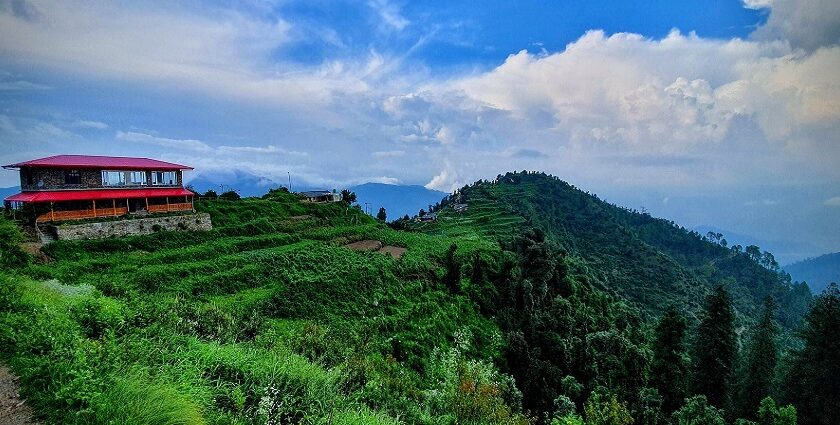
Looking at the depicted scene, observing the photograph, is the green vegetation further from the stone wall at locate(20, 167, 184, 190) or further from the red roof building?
the stone wall at locate(20, 167, 184, 190)

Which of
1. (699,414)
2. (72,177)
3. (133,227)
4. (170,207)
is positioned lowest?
(699,414)

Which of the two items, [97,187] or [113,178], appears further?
[113,178]

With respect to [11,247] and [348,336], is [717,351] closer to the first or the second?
[348,336]

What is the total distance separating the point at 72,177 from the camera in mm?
34375

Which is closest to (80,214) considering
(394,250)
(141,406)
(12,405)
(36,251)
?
(36,251)

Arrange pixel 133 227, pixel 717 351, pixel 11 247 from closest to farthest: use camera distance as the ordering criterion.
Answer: pixel 11 247, pixel 133 227, pixel 717 351

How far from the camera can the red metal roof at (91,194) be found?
103 feet

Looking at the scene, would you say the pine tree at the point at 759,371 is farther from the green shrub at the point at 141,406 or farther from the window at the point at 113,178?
the window at the point at 113,178

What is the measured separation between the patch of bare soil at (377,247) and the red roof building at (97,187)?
17591 millimetres

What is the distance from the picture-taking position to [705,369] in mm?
36906

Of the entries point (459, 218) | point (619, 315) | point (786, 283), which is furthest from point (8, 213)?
point (786, 283)

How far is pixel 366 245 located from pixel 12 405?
42203mm

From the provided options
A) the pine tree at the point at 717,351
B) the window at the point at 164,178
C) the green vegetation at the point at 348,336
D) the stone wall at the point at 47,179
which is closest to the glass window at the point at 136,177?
the window at the point at 164,178

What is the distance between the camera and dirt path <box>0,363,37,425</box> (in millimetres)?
6348
